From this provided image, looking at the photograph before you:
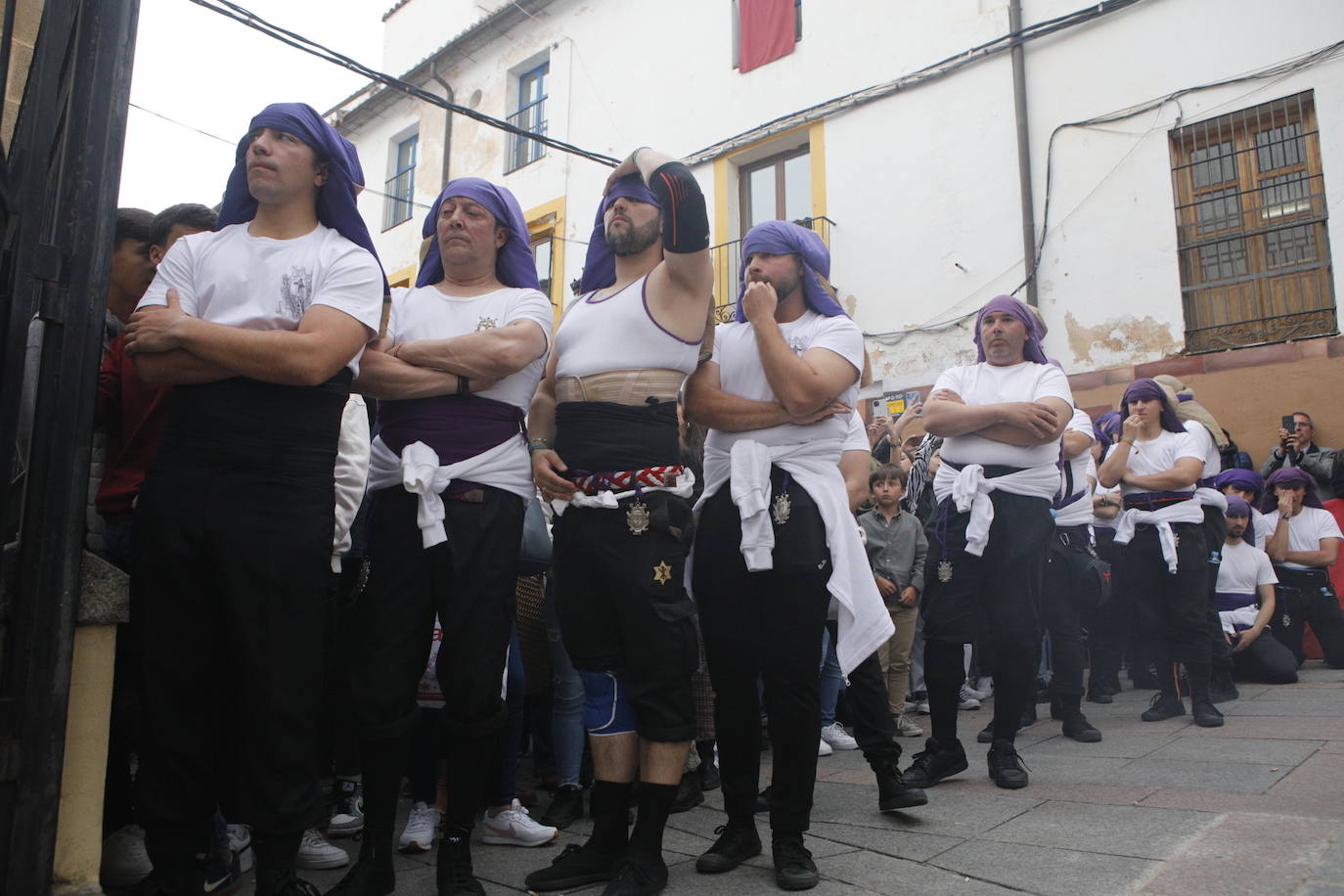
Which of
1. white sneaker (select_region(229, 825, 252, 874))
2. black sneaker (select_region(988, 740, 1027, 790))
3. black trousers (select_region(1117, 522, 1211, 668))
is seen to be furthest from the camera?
black trousers (select_region(1117, 522, 1211, 668))

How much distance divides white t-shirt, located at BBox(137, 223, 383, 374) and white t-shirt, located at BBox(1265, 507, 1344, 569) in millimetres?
7476

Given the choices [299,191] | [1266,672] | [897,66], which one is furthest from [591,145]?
[299,191]

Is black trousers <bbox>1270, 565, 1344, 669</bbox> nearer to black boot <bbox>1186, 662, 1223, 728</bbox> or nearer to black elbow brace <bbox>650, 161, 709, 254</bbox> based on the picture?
black boot <bbox>1186, 662, 1223, 728</bbox>

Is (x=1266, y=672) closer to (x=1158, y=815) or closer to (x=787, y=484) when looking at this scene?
(x=1158, y=815)

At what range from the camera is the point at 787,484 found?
3.02m

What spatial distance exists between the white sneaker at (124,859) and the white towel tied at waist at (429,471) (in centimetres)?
112

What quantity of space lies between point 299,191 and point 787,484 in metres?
1.62

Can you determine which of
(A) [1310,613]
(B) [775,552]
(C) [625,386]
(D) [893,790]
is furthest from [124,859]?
(A) [1310,613]

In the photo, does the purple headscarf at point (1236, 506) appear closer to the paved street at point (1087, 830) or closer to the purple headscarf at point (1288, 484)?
the purple headscarf at point (1288, 484)

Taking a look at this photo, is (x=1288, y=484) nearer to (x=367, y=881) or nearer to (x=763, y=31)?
(x=367, y=881)

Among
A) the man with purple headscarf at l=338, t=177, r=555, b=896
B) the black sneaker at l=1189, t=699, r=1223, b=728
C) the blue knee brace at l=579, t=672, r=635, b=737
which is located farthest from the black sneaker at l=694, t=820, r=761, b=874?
the black sneaker at l=1189, t=699, r=1223, b=728

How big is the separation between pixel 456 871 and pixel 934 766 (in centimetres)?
199

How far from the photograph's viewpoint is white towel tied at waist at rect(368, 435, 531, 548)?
2.64 m

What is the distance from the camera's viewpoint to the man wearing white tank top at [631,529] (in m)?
2.66
